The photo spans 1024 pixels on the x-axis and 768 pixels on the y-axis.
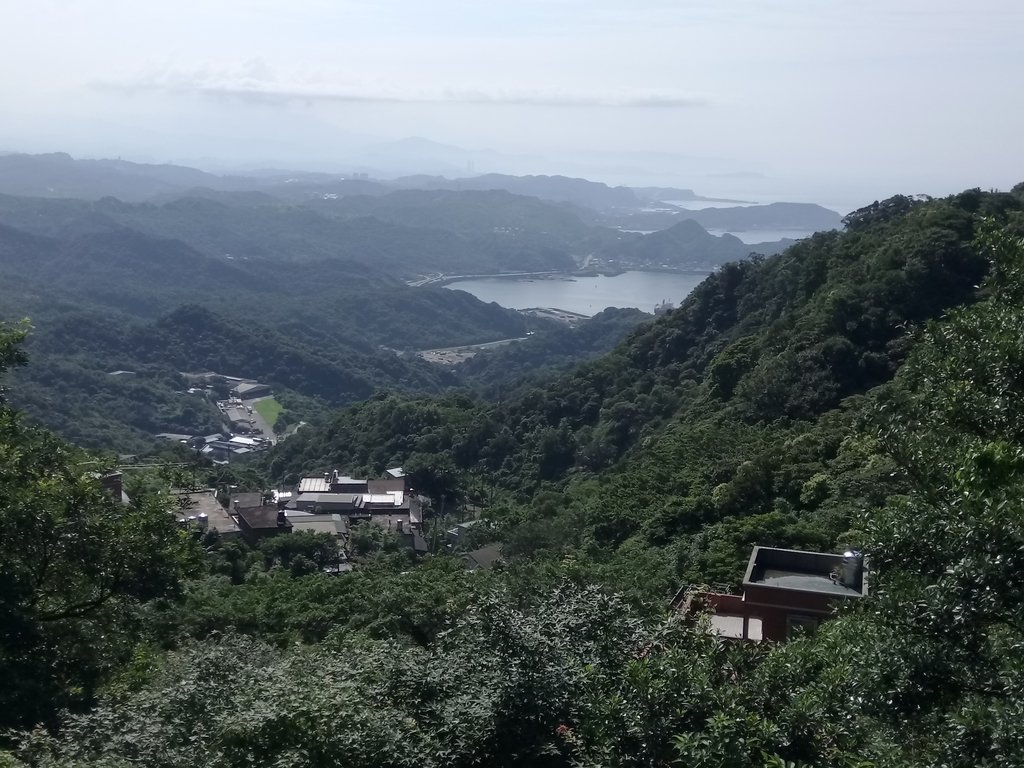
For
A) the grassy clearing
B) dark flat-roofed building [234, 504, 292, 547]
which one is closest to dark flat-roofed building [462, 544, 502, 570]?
dark flat-roofed building [234, 504, 292, 547]

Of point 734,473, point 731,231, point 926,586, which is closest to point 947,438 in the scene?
point 926,586

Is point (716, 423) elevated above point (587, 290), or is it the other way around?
point (716, 423)

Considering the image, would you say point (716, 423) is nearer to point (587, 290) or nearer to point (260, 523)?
point (260, 523)

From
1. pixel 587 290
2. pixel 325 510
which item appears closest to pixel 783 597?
pixel 325 510

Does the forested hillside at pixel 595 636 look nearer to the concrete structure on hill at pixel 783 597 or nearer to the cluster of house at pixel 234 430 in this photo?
the concrete structure on hill at pixel 783 597

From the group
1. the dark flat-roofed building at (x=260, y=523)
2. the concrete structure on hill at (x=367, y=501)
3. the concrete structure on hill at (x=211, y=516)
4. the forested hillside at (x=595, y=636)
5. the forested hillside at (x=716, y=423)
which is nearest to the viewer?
the forested hillside at (x=595, y=636)

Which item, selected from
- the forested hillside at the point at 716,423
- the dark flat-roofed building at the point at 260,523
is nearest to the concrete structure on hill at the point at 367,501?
the forested hillside at the point at 716,423
